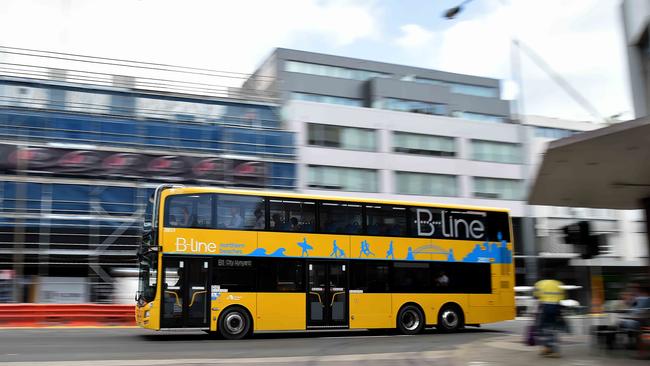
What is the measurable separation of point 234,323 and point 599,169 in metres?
9.39

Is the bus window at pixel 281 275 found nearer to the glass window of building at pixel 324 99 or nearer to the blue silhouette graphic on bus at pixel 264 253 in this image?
the blue silhouette graphic on bus at pixel 264 253

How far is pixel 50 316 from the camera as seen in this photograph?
22.5 meters

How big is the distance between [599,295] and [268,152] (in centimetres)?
1963

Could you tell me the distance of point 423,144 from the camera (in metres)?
45.1

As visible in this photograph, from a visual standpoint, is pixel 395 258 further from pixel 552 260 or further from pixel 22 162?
pixel 552 260

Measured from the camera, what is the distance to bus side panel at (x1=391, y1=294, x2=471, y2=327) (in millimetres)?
18922

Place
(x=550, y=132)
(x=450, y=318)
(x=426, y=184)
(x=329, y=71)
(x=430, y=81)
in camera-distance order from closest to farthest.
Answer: (x=450, y=318), (x=426, y=184), (x=329, y=71), (x=550, y=132), (x=430, y=81)

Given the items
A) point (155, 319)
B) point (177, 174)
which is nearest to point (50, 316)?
point (155, 319)

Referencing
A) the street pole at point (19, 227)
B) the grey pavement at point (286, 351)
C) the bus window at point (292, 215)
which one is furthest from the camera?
the street pole at point (19, 227)

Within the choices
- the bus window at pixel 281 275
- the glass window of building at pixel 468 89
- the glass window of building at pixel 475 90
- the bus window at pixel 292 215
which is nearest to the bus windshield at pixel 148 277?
the bus window at pixel 281 275

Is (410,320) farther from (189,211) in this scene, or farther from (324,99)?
(324,99)

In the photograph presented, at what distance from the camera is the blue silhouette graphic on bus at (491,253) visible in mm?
19844

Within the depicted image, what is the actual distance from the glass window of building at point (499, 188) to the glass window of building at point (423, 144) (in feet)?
9.88

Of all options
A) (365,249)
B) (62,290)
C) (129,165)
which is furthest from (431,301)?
(62,290)
